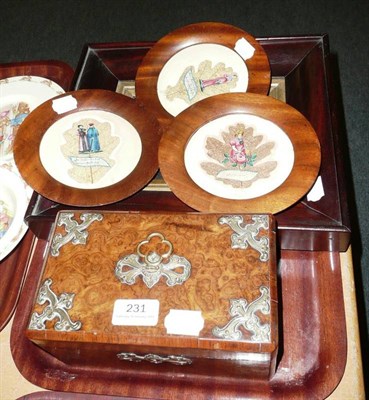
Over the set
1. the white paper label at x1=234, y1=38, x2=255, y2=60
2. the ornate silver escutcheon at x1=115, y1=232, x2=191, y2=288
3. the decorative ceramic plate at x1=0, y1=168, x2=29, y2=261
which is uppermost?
the white paper label at x1=234, y1=38, x2=255, y2=60

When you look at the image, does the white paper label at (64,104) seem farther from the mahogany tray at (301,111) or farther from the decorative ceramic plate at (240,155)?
the decorative ceramic plate at (240,155)

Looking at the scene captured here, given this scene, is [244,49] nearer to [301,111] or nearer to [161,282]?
[301,111]

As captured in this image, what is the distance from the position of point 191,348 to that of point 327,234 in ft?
1.11

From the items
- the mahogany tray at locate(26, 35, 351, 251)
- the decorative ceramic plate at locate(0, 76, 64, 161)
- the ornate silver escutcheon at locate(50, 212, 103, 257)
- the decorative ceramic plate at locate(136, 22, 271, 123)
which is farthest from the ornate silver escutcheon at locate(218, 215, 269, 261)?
the decorative ceramic plate at locate(0, 76, 64, 161)

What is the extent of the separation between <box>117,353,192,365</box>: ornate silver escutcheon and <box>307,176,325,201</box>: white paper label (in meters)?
0.37

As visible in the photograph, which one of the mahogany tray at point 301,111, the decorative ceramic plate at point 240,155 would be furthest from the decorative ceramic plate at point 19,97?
the decorative ceramic plate at point 240,155

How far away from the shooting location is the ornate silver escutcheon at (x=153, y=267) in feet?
2.34

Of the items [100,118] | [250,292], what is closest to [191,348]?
[250,292]

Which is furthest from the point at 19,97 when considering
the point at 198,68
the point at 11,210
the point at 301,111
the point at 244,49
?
the point at 301,111

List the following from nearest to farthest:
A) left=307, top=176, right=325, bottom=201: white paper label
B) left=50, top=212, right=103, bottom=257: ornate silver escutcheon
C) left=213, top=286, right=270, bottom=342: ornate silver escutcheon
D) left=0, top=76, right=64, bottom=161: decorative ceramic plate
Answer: left=213, top=286, right=270, bottom=342: ornate silver escutcheon, left=50, top=212, right=103, bottom=257: ornate silver escutcheon, left=307, top=176, right=325, bottom=201: white paper label, left=0, top=76, right=64, bottom=161: decorative ceramic plate

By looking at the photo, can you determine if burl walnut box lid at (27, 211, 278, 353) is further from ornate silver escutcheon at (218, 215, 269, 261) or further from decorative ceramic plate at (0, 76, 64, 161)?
decorative ceramic plate at (0, 76, 64, 161)

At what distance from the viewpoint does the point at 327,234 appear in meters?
0.85

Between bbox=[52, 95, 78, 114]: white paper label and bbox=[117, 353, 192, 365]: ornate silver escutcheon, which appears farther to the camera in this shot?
bbox=[52, 95, 78, 114]: white paper label

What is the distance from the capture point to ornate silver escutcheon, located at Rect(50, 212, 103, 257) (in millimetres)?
768
